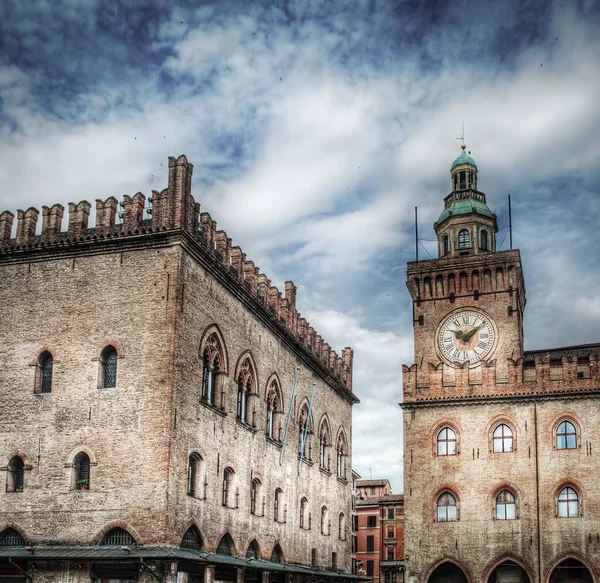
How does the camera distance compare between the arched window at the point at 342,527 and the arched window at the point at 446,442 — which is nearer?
the arched window at the point at 446,442

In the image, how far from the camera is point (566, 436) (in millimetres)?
43719

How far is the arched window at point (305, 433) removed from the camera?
40688mm

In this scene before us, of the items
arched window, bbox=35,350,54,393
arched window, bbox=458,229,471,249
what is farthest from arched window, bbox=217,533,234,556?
arched window, bbox=458,229,471,249

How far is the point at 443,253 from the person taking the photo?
168 ft

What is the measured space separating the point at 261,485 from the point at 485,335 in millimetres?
18254

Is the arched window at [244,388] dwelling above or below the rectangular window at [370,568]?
above

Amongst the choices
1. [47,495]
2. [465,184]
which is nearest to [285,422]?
[47,495]

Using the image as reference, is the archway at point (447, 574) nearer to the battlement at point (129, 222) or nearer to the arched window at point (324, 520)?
the arched window at point (324, 520)

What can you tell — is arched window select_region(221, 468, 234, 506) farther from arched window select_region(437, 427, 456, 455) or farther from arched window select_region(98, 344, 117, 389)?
arched window select_region(437, 427, 456, 455)

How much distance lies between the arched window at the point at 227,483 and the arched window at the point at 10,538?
286 inches

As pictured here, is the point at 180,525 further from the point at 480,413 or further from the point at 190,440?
the point at 480,413

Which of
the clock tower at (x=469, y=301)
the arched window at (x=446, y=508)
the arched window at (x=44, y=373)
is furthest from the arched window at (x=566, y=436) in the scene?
the arched window at (x=44, y=373)

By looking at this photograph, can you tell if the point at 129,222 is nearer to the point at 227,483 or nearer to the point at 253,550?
the point at 227,483

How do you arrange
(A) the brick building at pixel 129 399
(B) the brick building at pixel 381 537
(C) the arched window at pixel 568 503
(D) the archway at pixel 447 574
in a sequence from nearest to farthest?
1. (A) the brick building at pixel 129 399
2. (C) the arched window at pixel 568 503
3. (D) the archway at pixel 447 574
4. (B) the brick building at pixel 381 537
